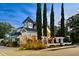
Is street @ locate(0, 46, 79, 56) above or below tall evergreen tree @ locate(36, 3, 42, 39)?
below

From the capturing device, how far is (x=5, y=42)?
9195 millimetres

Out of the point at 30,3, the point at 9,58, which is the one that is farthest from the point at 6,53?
the point at 30,3

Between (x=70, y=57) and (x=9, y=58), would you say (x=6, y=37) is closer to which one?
(x=9, y=58)

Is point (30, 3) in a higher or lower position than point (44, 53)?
higher

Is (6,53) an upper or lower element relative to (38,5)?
lower

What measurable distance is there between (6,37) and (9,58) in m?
0.26

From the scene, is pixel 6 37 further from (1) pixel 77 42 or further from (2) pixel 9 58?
(1) pixel 77 42

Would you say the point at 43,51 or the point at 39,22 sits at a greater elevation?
the point at 39,22

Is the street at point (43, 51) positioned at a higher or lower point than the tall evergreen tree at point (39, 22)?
lower

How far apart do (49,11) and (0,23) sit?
0.62 meters

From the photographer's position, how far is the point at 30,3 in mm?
9188

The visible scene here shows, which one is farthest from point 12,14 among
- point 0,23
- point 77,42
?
point 77,42

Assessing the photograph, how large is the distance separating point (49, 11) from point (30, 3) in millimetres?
259

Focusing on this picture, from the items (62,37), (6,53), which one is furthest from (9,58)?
(62,37)
